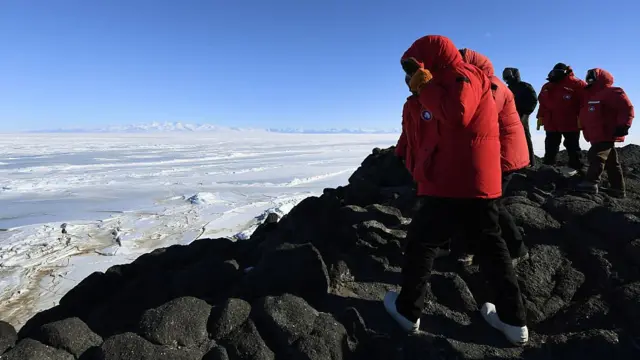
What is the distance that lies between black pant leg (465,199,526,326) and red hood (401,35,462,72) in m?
0.73

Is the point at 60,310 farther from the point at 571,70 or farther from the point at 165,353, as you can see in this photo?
the point at 571,70

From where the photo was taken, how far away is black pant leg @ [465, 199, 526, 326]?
7.35 ft

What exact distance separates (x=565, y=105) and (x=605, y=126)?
87 cm

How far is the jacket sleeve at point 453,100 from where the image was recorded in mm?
2010

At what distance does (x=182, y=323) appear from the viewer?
2.37m

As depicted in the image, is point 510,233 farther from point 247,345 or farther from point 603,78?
point 603,78

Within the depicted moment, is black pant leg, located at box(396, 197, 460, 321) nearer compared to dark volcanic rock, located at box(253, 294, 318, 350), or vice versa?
black pant leg, located at box(396, 197, 460, 321)

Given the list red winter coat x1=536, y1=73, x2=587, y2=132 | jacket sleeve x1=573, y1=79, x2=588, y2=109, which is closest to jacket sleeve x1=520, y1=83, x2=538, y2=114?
red winter coat x1=536, y1=73, x2=587, y2=132

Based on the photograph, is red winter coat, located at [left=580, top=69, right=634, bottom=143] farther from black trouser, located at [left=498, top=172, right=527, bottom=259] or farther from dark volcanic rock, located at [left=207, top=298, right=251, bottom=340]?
dark volcanic rock, located at [left=207, top=298, right=251, bottom=340]

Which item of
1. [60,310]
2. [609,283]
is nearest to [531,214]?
[609,283]

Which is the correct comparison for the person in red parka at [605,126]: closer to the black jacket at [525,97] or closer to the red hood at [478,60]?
the black jacket at [525,97]

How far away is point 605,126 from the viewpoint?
4660 millimetres

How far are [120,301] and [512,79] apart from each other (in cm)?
530

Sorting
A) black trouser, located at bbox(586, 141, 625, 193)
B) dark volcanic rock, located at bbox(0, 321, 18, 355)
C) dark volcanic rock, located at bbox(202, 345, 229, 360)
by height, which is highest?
black trouser, located at bbox(586, 141, 625, 193)
